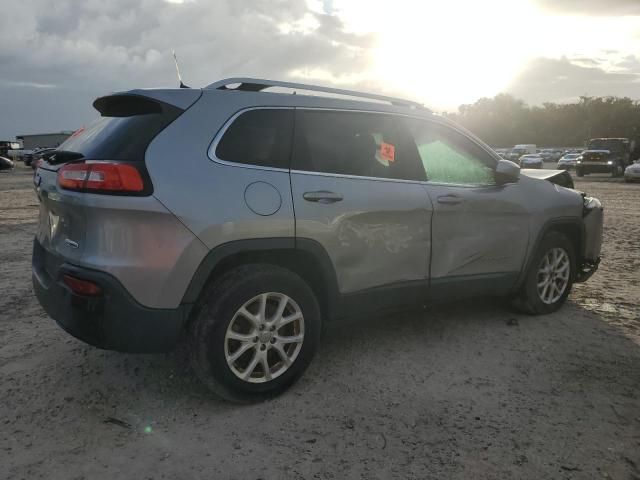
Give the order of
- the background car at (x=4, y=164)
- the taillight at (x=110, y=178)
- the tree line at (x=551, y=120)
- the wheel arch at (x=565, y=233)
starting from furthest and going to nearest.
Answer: the tree line at (x=551, y=120), the background car at (x=4, y=164), the wheel arch at (x=565, y=233), the taillight at (x=110, y=178)

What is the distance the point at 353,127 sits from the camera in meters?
3.63

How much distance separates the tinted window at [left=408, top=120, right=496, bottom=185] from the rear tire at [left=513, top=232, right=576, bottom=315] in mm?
846

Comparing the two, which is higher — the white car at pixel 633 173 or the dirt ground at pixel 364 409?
the dirt ground at pixel 364 409

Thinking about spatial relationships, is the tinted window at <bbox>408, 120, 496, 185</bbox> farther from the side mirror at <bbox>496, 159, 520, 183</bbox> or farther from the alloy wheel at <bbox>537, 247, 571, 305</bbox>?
the alloy wheel at <bbox>537, 247, 571, 305</bbox>

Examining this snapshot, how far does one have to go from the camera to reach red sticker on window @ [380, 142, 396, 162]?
3.73 meters

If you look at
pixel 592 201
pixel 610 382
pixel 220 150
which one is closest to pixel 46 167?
pixel 220 150

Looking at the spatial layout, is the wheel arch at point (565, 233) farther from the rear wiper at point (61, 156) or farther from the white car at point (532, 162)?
the white car at point (532, 162)

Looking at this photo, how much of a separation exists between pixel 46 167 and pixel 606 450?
335 cm

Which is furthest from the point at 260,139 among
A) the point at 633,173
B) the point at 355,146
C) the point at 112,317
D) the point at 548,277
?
the point at 633,173

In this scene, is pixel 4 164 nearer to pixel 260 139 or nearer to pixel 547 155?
pixel 260 139

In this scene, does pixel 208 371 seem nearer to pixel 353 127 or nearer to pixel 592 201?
pixel 353 127

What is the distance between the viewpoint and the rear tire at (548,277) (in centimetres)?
467

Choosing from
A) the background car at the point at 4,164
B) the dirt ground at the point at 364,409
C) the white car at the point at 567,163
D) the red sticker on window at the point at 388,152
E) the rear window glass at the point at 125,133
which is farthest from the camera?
the white car at the point at 567,163

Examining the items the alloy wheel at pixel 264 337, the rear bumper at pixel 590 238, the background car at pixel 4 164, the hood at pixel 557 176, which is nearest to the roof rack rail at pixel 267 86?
the alloy wheel at pixel 264 337
